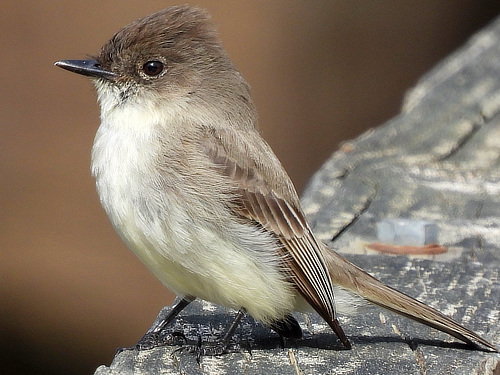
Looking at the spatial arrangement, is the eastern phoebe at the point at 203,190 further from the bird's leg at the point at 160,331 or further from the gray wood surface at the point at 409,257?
the gray wood surface at the point at 409,257

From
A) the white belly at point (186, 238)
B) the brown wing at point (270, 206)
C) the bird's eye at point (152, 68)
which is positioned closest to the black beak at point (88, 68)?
the bird's eye at point (152, 68)

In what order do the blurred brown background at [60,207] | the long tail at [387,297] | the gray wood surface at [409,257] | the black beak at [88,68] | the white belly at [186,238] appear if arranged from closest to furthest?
the gray wood surface at [409,257] → the long tail at [387,297] → the white belly at [186,238] → the black beak at [88,68] → the blurred brown background at [60,207]

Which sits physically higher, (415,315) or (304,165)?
(415,315)

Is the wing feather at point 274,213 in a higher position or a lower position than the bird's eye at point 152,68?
lower

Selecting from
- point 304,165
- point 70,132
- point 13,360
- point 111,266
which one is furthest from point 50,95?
point 304,165

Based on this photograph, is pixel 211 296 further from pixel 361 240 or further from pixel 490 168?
pixel 490 168

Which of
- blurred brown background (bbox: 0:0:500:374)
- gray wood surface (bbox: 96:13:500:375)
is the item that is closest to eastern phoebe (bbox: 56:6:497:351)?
gray wood surface (bbox: 96:13:500:375)
